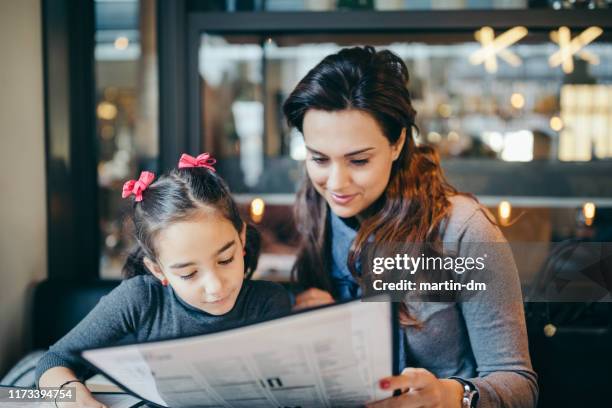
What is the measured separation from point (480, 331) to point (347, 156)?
1.41 ft

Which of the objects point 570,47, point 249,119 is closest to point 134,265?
point 249,119

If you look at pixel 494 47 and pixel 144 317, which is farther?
pixel 494 47

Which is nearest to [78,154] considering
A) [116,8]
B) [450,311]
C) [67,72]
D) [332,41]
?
[67,72]

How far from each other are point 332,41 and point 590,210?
1.07m

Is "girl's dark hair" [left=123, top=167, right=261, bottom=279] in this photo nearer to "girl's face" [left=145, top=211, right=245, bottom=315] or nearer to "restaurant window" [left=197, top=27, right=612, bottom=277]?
"girl's face" [left=145, top=211, right=245, bottom=315]

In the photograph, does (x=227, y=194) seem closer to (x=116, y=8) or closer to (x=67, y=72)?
(x=67, y=72)

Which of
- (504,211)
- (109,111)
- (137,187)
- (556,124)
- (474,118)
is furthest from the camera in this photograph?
(474,118)

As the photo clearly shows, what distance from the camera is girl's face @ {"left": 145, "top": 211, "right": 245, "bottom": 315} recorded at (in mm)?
1201

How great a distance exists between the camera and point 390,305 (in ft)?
2.77

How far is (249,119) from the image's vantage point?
252cm

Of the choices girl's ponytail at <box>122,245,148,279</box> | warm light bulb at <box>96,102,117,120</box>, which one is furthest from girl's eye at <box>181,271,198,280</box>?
warm light bulb at <box>96,102,117,120</box>

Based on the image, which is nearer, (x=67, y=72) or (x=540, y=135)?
(x=67, y=72)

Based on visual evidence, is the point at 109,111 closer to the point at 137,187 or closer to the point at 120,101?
the point at 120,101

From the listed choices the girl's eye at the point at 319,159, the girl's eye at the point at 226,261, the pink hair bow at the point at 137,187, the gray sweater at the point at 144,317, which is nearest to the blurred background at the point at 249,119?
the pink hair bow at the point at 137,187
